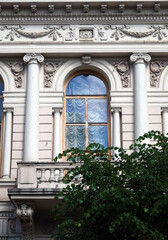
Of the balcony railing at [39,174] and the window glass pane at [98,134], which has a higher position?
the window glass pane at [98,134]

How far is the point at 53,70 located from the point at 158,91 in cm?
362

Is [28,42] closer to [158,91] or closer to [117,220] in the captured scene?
[158,91]

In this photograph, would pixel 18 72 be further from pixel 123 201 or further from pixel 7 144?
pixel 123 201

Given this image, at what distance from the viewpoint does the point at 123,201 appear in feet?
40.3

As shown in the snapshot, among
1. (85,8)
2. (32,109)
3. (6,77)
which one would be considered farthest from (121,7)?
(32,109)

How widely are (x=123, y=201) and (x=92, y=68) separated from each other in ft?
27.3

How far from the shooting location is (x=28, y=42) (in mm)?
19500

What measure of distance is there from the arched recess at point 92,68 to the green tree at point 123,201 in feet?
20.2

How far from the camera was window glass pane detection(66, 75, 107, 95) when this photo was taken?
64.8ft

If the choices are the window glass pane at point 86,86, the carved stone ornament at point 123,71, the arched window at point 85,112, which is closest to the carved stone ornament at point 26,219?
the arched window at point 85,112

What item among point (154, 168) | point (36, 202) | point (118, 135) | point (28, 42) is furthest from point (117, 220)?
point (28, 42)

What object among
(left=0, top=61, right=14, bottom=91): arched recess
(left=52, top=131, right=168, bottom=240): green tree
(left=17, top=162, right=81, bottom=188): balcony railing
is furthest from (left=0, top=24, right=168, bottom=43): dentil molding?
(left=52, top=131, right=168, bottom=240): green tree

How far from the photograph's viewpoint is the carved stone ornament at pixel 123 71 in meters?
19.3

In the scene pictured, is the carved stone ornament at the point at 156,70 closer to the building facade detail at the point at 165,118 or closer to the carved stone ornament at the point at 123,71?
the carved stone ornament at the point at 123,71
